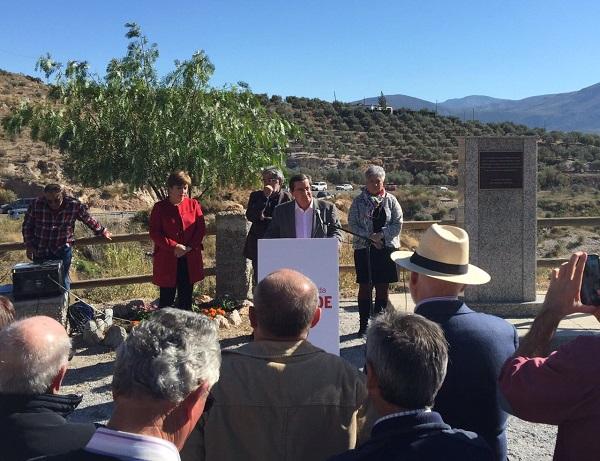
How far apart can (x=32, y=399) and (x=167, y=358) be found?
2.24ft

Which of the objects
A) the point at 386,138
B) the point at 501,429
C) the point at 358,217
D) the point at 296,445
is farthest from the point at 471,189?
the point at 386,138

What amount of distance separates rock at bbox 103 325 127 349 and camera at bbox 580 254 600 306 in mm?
5518

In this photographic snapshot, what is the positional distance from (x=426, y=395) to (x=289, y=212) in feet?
14.0

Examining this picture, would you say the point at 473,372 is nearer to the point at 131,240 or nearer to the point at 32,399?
the point at 32,399

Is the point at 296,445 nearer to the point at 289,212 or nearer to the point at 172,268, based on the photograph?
the point at 289,212

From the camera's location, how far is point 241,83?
10.0m

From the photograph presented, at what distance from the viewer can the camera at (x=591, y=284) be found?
2215 mm

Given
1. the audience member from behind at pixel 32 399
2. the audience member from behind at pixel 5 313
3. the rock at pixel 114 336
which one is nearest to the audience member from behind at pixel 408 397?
the audience member from behind at pixel 32 399

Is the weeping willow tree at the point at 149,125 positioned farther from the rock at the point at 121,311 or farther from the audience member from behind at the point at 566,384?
the audience member from behind at the point at 566,384

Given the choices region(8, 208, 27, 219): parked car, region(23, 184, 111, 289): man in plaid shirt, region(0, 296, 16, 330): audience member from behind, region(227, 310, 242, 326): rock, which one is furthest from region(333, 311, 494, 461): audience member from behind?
region(8, 208, 27, 219): parked car

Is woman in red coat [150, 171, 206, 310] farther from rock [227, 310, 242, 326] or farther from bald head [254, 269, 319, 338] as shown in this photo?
bald head [254, 269, 319, 338]

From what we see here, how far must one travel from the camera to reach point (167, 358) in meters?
1.80

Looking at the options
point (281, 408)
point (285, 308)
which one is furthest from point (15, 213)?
point (281, 408)

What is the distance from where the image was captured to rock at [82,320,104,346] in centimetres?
700
